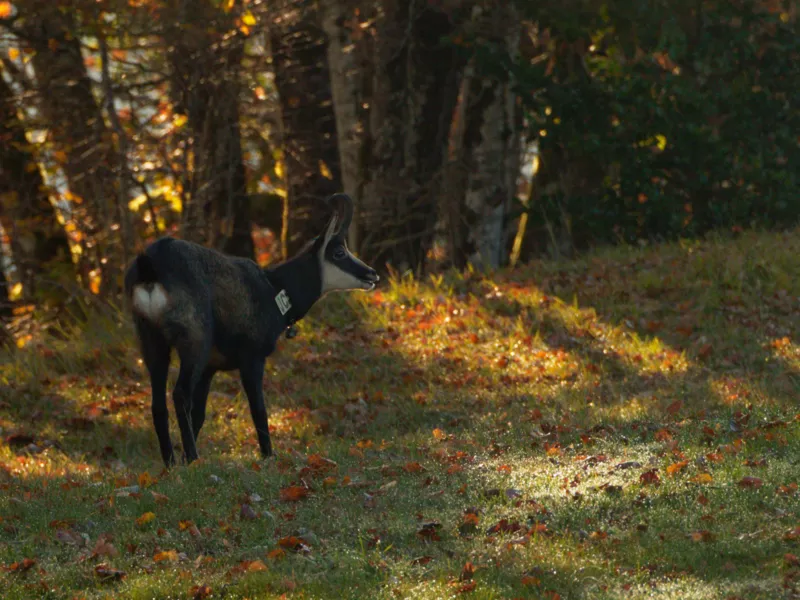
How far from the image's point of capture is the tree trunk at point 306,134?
20.5m

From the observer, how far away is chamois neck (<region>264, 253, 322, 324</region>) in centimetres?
1117

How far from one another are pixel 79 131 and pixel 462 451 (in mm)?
11200

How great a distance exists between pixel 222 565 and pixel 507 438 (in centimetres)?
408

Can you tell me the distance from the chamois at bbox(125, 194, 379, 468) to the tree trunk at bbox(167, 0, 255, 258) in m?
6.98

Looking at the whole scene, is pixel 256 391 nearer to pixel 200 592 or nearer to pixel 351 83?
pixel 200 592

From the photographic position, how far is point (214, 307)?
33.8 feet

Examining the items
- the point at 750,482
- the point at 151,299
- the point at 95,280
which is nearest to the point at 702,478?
the point at 750,482

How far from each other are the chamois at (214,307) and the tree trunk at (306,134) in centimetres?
903

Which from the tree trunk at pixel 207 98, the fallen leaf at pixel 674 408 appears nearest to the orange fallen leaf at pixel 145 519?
the fallen leaf at pixel 674 408

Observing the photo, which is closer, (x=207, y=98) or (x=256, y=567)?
(x=256, y=567)

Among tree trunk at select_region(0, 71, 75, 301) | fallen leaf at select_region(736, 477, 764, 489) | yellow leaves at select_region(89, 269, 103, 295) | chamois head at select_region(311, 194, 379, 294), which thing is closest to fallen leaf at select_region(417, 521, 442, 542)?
fallen leaf at select_region(736, 477, 764, 489)

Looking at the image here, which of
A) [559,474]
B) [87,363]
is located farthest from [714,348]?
[87,363]

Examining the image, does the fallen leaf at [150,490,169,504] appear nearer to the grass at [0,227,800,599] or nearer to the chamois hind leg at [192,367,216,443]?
the grass at [0,227,800,599]

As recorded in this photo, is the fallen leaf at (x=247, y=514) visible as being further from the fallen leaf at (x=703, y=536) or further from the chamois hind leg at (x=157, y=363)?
the fallen leaf at (x=703, y=536)
